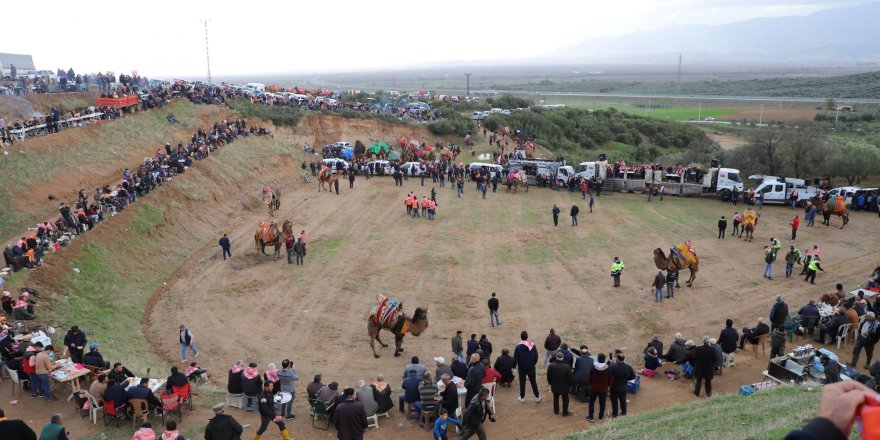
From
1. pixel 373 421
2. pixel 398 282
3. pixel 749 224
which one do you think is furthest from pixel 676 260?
pixel 373 421

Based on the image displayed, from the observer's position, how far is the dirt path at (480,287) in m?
16.0

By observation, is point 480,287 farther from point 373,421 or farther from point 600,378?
point 600,378

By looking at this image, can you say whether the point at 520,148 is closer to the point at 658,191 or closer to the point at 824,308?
the point at 658,191

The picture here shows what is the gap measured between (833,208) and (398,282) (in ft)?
65.8

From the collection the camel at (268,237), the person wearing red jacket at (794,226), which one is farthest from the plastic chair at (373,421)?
the person wearing red jacket at (794,226)

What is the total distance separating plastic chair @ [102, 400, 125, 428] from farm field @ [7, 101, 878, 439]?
345 mm

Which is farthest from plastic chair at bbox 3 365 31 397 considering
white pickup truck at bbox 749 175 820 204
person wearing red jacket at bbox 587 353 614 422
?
white pickup truck at bbox 749 175 820 204

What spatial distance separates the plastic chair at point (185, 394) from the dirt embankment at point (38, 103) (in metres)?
32.5

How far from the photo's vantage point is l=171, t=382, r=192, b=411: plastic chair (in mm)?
11844

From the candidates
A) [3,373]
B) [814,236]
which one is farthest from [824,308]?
[3,373]

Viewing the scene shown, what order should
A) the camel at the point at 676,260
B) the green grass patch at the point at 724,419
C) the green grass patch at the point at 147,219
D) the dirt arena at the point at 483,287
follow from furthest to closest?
1. the green grass patch at the point at 147,219
2. the camel at the point at 676,260
3. the dirt arena at the point at 483,287
4. the green grass patch at the point at 724,419

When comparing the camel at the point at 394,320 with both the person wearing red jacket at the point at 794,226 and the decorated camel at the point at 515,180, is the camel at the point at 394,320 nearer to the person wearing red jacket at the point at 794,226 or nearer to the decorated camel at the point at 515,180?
the person wearing red jacket at the point at 794,226

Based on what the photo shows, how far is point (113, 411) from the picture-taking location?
37.6ft

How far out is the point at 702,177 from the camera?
36469 millimetres
